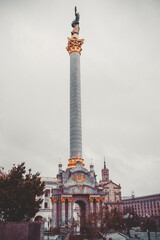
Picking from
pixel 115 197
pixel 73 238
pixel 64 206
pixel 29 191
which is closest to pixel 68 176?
pixel 64 206

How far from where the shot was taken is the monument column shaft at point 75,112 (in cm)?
4187

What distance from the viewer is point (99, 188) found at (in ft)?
132

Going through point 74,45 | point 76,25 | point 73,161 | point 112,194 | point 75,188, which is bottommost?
point 112,194

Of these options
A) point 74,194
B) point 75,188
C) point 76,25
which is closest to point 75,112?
point 75,188

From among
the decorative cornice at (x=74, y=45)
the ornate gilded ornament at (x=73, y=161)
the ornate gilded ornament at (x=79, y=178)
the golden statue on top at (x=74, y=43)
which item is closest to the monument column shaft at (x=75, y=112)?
the ornate gilded ornament at (x=73, y=161)

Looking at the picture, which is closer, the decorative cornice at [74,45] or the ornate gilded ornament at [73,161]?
the ornate gilded ornament at [73,161]

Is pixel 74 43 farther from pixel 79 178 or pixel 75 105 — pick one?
pixel 79 178

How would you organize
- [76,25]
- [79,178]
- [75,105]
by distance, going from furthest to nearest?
1. [76,25]
2. [75,105]
3. [79,178]

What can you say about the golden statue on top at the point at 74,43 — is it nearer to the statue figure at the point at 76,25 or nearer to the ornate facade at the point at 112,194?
the statue figure at the point at 76,25

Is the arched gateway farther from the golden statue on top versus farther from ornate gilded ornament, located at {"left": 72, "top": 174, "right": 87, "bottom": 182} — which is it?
the golden statue on top

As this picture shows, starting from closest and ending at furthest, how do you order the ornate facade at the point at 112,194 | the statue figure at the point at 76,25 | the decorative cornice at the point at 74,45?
the decorative cornice at the point at 74,45 < the statue figure at the point at 76,25 < the ornate facade at the point at 112,194

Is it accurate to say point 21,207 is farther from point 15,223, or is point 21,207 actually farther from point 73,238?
point 73,238

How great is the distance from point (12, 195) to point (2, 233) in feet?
11.0

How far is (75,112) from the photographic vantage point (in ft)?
143
